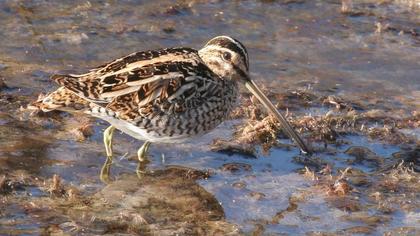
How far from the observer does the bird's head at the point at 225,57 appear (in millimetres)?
7703

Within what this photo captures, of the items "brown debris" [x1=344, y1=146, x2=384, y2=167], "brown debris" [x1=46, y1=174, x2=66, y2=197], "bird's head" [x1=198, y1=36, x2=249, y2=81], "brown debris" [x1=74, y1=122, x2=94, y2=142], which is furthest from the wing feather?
"brown debris" [x1=344, y1=146, x2=384, y2=167]

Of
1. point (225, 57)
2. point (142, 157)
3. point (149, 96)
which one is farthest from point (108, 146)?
point (225, 57)

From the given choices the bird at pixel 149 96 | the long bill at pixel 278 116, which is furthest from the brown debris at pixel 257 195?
the long bill at pixel 278 116

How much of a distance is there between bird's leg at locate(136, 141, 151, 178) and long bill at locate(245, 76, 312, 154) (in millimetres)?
1019

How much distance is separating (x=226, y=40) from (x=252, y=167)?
3.46ft

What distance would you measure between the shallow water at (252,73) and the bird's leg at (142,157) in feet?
0.24

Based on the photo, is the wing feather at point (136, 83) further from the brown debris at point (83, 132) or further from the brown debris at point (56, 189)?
the brown debris at point (83, 132)

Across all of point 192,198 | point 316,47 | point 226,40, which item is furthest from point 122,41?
point 192,198

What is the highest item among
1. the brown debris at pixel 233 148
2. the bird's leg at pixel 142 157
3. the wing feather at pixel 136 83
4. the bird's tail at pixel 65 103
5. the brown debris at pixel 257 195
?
the wing feather at pixel 136 83

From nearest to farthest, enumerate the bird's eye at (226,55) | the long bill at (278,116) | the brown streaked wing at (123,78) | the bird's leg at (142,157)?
1. the brown streaked wing at (123,78)
2. the bird's leg at (142,157)
3. the bird's eye at (226,55)
4. the long bill at (278,116)

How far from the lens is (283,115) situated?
8.59 meters

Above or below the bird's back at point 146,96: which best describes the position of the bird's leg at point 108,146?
below

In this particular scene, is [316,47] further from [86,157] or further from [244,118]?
[86,157]

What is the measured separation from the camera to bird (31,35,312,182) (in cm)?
719
